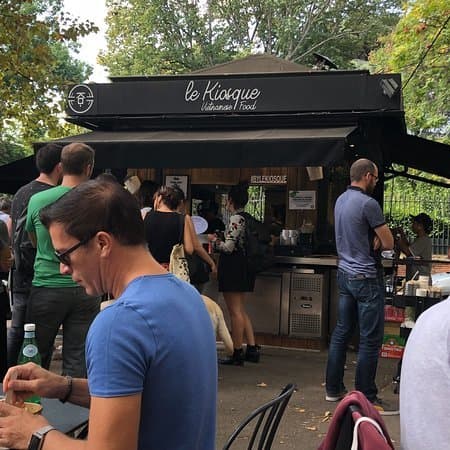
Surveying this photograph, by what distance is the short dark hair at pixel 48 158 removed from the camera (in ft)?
13.9

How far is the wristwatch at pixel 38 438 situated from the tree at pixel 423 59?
1029 cm

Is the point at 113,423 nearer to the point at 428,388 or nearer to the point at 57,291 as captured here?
the point at 428,388

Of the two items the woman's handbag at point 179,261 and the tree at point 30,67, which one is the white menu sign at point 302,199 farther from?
the tree at point 30,67

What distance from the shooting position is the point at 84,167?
160 inches

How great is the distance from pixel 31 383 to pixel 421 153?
8512 mm

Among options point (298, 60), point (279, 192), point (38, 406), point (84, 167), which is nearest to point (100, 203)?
point (38, 406)

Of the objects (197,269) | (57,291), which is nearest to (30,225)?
(57,291)

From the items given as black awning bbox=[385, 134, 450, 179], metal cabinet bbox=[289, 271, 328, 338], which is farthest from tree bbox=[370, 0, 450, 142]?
metal cabinet bbox=[289, 271, 328, 338]

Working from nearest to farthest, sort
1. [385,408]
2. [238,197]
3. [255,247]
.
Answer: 1. [385,408]
2. [238,197]
3. [255,247]

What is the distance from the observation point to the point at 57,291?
4012mm

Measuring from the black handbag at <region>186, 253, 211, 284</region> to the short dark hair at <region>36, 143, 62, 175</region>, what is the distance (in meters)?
1.94

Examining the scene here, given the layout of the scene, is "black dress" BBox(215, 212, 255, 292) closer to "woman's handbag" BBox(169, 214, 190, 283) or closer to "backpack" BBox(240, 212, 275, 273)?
"backpack" BBox(240, 212, 275, 273)

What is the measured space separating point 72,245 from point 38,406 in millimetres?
839

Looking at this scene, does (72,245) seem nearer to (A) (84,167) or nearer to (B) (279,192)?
(A) (84,167)
